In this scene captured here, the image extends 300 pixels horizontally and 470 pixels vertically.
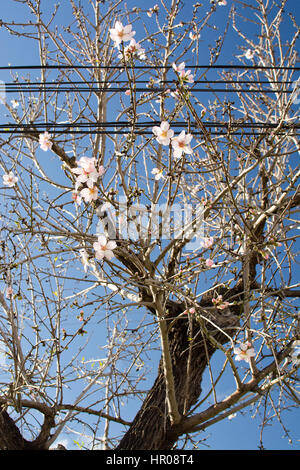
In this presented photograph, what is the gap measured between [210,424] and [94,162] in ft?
6.97

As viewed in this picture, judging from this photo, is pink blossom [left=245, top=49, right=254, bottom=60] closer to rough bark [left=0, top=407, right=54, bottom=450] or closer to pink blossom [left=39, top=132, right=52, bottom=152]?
pink blossom [left=39, top=132, right=52, bottom=152]

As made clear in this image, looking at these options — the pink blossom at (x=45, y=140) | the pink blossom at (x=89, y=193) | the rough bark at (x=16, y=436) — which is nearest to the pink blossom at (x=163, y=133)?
the pink blossom at (x=89, y=193)

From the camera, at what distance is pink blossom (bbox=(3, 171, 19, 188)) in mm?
2977

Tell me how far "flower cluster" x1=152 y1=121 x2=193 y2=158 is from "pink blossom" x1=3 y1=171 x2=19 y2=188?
118cm

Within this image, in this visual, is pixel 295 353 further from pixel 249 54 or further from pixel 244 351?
pixel 249 54

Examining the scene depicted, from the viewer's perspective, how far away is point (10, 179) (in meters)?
3.00

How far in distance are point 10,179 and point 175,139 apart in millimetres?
1310

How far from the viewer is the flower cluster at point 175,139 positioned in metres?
2.35

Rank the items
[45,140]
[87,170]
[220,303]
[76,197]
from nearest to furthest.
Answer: [87,170], [76,197], [220,303], [45,140]

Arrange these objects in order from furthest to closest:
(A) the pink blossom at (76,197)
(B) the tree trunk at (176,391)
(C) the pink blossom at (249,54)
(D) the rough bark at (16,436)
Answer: (C) the pink blossom at (249,54)
(B) the tree trunk at (176,391)
(D) the rough bark at (16,436)
(A) the pink blossom at (76,197)

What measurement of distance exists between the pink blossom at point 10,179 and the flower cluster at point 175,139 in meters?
1.18

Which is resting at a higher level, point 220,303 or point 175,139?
→ point 175,139

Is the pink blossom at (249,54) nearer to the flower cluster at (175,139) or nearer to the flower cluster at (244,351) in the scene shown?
the flower cluster at (175,139)

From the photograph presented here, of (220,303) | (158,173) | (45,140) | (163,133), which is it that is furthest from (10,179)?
(220,303)
